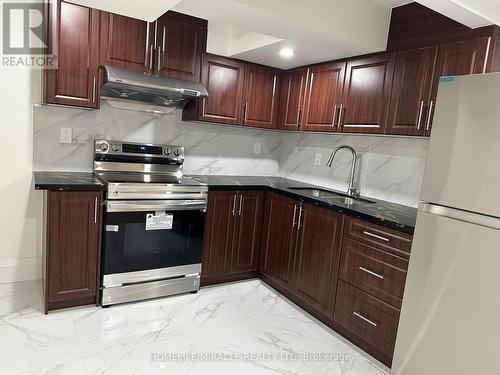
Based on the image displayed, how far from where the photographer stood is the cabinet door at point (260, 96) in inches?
134

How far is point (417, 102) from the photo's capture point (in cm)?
239

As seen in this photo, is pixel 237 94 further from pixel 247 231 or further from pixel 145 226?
pixel 145 226

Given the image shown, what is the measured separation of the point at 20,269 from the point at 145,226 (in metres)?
1.18

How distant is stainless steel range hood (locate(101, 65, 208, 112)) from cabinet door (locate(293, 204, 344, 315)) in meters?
1.31

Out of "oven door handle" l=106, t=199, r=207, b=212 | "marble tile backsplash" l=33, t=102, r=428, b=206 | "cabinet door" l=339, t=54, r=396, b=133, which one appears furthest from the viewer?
"marble tile backsplash" l=33, t=102, r=428, b=206

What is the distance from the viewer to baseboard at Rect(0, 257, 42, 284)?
2848mm

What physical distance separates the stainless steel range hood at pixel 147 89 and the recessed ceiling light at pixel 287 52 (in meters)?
0.72

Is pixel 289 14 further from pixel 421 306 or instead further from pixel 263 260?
pixel 263 260

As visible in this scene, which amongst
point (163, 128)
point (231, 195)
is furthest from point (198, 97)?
point (231, 195)

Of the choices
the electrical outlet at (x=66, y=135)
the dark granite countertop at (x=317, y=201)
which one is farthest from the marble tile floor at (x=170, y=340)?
the electrical outlet at (x=66, y=135)

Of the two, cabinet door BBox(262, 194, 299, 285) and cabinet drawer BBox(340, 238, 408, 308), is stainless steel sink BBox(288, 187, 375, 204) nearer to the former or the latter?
cabinet door BBox(262, 194, 299, 285)

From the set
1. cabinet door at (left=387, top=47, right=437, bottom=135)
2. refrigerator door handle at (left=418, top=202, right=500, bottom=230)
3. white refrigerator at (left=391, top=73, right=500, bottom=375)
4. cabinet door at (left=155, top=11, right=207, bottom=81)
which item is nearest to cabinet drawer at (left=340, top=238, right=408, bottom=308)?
white refrigerator at (left=391, top=73, right=500, bottom=375)

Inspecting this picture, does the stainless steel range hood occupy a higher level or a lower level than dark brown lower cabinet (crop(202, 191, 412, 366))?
higher

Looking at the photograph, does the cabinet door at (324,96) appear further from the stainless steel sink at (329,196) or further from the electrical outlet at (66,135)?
the electrical outlet at (66,135)
